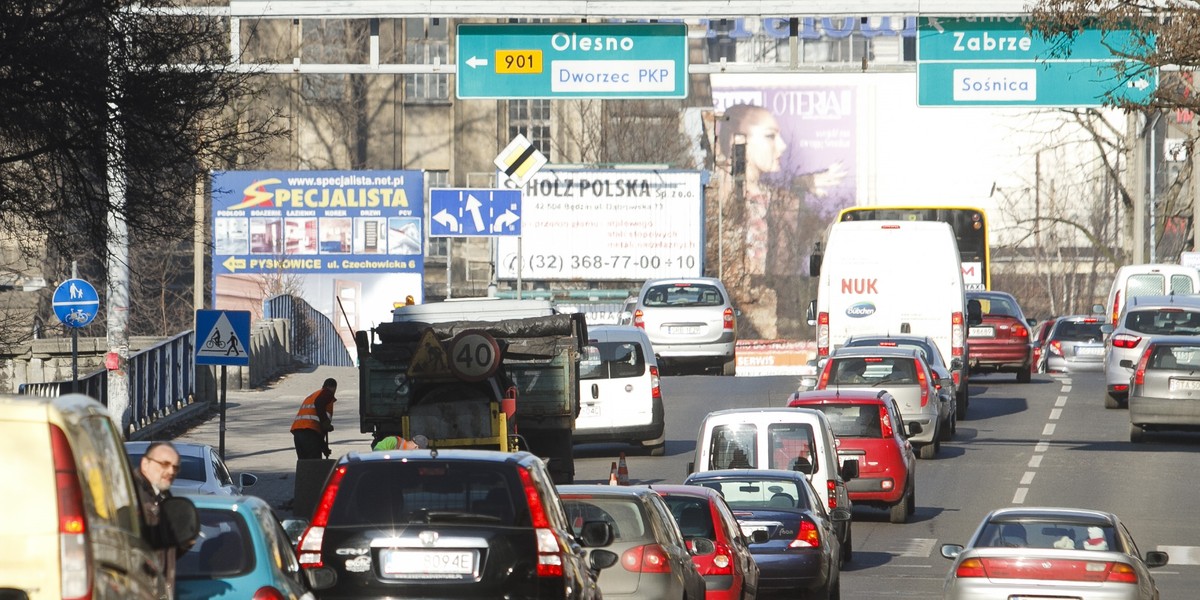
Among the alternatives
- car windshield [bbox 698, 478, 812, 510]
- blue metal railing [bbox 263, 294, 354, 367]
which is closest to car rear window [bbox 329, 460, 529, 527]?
car windshield [bbox 698, 478, 812, 510]

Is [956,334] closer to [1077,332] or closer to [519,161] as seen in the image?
[519,161]

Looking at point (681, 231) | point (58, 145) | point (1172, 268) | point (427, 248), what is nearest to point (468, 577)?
point (58, 145)

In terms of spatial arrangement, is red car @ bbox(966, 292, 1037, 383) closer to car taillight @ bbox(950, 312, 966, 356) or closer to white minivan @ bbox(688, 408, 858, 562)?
car taillight @ bbox(950, 312, 966, 356)

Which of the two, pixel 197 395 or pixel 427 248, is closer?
pixel 197 395

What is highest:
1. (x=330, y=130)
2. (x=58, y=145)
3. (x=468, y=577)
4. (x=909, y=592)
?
(x=330, y=130)

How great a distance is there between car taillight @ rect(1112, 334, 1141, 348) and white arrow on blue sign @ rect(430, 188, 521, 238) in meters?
12.4

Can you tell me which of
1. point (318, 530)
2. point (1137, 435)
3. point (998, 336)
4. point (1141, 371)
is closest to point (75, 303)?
point (1141, 371)

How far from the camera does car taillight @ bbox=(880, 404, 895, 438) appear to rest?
22913mm

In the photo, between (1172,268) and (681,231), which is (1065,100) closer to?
(1172,268)

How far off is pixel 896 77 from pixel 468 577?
297 feet

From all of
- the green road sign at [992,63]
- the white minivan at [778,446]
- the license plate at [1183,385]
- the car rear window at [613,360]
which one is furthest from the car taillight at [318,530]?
the green road sign at [992,63]

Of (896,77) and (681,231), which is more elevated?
(896,77)

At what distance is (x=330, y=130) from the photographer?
77875mm

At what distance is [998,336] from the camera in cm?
3828
